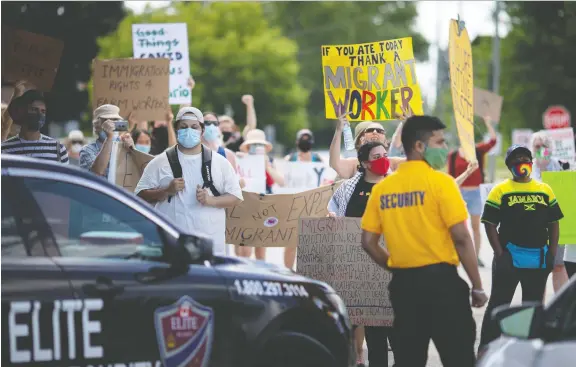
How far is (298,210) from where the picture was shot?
11164 mm

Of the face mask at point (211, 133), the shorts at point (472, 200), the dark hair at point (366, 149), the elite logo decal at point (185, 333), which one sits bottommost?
the elite logo decal at point (185, 333)

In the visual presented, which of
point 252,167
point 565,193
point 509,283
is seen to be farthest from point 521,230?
point 252,167

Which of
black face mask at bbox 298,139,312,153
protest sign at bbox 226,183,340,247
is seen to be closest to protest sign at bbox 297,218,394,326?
protest sign at bbox 226,183,340,247

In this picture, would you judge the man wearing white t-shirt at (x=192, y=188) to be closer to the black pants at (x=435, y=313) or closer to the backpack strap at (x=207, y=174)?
the backpack strap at (x=207, y=174)

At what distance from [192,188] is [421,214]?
2614mm

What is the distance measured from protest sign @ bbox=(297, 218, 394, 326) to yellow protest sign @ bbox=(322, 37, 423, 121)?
8.61ft

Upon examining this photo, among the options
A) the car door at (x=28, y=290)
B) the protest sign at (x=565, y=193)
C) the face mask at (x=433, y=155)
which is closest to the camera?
the car door at (x=28, y=290)

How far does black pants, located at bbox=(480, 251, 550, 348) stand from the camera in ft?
29.5

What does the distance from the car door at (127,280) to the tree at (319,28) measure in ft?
277

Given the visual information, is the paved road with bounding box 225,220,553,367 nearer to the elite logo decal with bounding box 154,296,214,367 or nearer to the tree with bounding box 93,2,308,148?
the elite logo decal with bounding box 154,296,214,367

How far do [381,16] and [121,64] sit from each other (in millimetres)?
82914

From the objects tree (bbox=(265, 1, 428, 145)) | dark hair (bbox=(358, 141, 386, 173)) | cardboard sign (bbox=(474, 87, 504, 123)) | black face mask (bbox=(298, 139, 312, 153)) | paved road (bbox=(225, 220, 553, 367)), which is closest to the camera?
dark hair (bbox=(358, 141, 386, 173))

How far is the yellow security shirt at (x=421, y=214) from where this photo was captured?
21.6ft

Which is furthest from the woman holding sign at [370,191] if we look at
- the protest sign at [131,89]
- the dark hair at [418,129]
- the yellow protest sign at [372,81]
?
the protest sign at [131,89]
